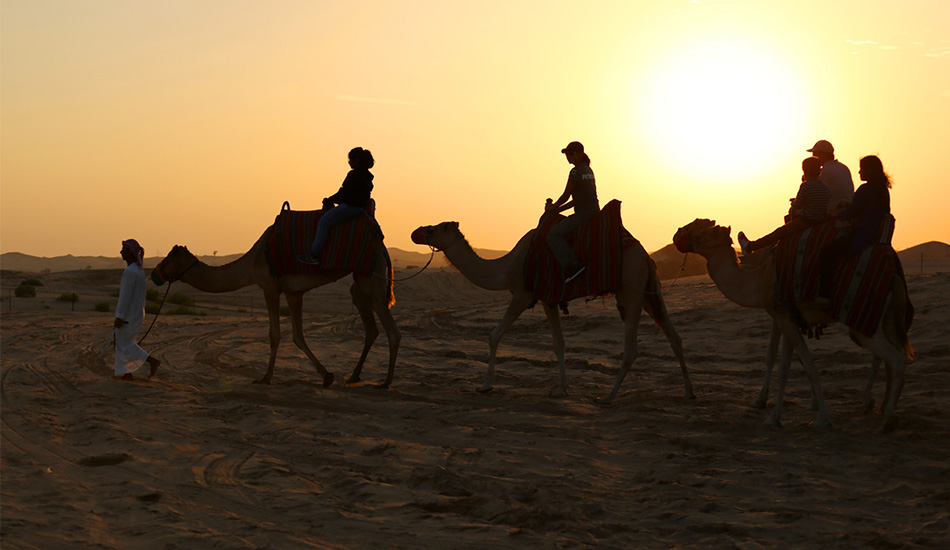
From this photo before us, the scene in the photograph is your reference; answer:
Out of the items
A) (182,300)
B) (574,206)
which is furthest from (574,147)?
(182,300)

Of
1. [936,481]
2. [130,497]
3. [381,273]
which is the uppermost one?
[381,273]

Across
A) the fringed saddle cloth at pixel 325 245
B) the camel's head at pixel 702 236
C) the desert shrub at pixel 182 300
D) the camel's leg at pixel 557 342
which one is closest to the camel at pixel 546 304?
the camel's leg at pixel 557 342

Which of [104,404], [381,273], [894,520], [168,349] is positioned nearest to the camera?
[894,520]

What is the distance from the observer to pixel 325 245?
11.4 meters

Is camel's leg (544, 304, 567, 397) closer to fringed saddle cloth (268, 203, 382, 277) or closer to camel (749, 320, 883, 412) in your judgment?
camel (749, 320, 883, 412)

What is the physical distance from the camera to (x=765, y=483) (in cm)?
644

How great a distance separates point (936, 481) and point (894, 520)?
1138 millimetres

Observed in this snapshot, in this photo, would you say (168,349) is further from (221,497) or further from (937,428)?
(937,428)

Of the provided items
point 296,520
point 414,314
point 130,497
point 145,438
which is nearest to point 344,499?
point 296,520

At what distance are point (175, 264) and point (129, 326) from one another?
106 centimetres

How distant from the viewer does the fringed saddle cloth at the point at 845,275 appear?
8.08 metres

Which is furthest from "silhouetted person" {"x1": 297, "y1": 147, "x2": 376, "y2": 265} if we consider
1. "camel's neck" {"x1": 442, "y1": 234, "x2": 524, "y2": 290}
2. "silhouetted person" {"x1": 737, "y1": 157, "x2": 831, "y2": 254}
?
"silhouetted person" {"x1": 737, "y1": 157, "x2": 831, "y2": 254}

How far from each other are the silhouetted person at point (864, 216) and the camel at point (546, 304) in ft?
8.05

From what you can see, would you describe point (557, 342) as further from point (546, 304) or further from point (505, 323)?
point (505, 323)
